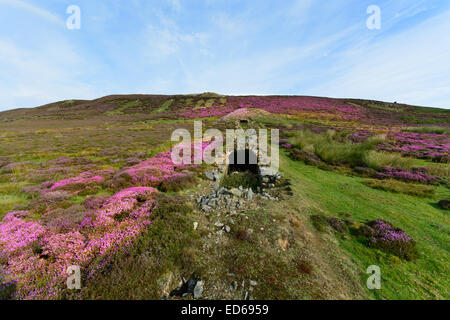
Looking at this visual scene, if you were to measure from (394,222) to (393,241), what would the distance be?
1613 mm

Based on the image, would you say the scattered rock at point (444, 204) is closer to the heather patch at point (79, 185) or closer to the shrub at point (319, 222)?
the shrub at point (319, 222)

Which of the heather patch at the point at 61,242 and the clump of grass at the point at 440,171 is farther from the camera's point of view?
the clump of grass at the point at 440,171

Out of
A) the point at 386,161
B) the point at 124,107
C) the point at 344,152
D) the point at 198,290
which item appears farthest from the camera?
the point at 124,107

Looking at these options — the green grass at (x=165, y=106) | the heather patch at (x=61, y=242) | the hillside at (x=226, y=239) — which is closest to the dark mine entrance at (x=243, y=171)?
the hillside at (x=226, y=239)

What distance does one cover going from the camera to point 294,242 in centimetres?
511

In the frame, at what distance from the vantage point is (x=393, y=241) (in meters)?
5.07

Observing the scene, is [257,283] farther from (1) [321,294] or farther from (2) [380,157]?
(2) [380,157]

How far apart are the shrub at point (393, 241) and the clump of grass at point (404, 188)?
14.3 ft

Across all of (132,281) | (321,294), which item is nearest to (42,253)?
(132,281)

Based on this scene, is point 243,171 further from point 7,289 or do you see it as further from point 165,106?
point 165,106

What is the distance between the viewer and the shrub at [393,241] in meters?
4.77

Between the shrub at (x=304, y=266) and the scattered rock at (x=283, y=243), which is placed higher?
the scattered rock at (x=283, y=243)

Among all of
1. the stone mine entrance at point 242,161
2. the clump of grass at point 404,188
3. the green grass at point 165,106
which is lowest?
the clump of grass at point 404,188

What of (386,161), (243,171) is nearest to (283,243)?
(243,171)
